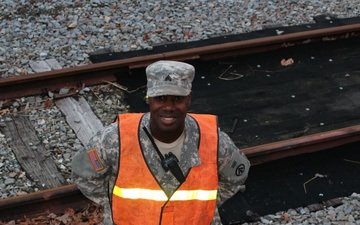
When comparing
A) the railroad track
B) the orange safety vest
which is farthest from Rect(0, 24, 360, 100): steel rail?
the orange safety vest

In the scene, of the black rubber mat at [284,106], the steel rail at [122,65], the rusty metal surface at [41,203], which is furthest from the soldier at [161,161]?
the steel rail at [122,65]

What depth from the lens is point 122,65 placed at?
27.0 feet

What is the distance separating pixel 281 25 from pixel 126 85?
9.11 feet

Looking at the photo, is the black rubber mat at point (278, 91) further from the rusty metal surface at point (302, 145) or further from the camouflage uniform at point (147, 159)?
the camouflage uniform at point (147, 159)

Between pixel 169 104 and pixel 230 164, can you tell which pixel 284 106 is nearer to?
pixel 230 164

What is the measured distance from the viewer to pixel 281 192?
6.62 meters

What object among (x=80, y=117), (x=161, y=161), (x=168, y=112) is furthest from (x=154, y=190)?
(x=80, y=117)

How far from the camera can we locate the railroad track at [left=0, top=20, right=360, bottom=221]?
19.7 ft

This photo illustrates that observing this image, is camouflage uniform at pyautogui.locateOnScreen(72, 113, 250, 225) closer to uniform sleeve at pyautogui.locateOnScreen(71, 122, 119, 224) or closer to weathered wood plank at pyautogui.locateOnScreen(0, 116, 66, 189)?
uniform sleeve at pyautogui.locateOnScreen(71, 122, 119, 224)

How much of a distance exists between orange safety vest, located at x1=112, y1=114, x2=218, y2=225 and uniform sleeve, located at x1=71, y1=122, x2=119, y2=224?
0.06 metres

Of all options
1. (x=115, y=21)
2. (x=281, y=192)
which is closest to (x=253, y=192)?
(x=281, y=192)

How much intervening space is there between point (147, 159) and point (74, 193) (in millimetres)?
2257

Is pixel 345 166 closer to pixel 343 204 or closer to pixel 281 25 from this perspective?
pixel 343 204

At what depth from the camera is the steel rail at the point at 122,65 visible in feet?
25.4
